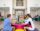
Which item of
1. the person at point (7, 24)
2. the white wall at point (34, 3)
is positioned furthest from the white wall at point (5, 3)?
the person at point (7, 24)

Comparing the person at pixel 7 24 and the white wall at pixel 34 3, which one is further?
the white wall at pixel 34 3

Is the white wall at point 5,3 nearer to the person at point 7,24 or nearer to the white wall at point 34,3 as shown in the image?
the white wall at point 34,3

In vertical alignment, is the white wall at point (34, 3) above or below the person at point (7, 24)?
above

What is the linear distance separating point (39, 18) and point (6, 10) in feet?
5.57

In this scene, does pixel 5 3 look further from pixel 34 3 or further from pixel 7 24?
pixel 7 24

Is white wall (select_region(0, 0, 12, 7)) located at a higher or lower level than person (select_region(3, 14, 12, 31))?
higher

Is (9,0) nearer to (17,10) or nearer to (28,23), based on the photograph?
(17,10)

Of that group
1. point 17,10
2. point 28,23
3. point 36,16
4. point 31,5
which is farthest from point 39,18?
point 28,23

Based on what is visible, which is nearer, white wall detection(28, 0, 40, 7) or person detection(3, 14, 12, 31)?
person detection(3, 14, 12, 31)

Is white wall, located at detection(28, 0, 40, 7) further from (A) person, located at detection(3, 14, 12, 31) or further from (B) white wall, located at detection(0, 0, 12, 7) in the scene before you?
(A) person, located at detection(3, 14, 12, 31)

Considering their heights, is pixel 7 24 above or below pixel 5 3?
below

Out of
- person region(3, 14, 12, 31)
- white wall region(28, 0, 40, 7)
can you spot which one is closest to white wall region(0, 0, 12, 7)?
white wall region(28, 0, 40, 7)

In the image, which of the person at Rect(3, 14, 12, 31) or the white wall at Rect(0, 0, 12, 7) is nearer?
the person at Rect(3, 14, 12, 31)

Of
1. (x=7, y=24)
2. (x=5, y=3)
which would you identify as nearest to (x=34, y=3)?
(x=5, y=3)
